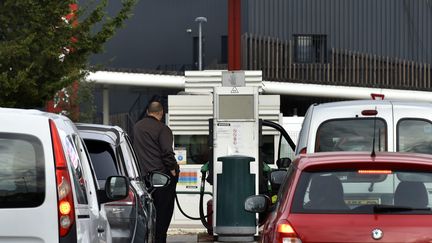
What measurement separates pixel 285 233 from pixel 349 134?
4.46 meters

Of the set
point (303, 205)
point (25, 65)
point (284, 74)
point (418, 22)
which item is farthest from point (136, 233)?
point (418, 22)

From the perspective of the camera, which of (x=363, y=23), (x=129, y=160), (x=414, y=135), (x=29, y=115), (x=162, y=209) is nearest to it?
(x=29, y=115)

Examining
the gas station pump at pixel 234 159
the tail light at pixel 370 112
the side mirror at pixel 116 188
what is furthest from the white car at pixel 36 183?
the gas station pump at pixel 234 159

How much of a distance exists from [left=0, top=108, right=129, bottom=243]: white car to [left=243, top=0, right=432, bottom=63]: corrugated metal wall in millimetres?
30274

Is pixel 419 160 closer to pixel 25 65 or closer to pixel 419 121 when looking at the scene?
pixel 419 121

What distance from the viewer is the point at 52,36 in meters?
17.5

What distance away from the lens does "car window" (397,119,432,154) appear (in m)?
10.9

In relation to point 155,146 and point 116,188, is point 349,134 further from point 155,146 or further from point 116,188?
point 116,188

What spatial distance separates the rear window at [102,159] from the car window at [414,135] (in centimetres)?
318

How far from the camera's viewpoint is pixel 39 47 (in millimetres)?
17359

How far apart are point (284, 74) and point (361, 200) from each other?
28.9 metres

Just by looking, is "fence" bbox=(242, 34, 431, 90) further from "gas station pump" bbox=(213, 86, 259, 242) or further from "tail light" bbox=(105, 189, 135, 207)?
"tail light" bbox=(105, 189, 135, 207)

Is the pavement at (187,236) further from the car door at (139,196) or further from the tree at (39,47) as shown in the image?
the car door at (139,196)

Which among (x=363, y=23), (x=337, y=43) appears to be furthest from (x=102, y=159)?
(x=363, y=23)
